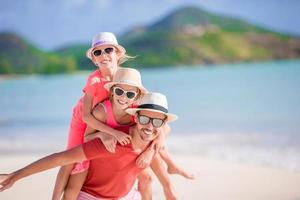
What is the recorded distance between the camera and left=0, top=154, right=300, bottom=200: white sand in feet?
16.4

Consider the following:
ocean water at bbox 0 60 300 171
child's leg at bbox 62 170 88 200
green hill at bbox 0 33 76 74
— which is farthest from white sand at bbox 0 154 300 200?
green hill at bbox 0 33 76 74

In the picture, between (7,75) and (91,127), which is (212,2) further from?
(91,127)

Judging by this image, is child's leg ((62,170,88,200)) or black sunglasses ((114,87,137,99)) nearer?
black sunglasses ((114,87,137,99))

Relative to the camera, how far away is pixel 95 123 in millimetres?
3105

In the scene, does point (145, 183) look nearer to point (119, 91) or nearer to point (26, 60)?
point (119, 91)

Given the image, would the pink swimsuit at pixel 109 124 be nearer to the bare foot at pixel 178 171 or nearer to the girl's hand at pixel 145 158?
the girl's hand at pixel 145 158

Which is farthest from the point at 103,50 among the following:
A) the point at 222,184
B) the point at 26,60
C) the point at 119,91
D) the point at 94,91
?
the point at 26,60

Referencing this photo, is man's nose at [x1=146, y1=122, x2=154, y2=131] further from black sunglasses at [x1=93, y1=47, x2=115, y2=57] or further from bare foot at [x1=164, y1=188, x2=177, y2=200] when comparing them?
black sunglasses at [x1=93, y1=47, x2=115, y2=57]

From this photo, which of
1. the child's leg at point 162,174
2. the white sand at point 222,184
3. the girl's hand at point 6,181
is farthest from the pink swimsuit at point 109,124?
the white sand at point 222,184

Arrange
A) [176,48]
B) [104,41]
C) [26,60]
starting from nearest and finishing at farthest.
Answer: [104,41]
[26,60]
[176,48]

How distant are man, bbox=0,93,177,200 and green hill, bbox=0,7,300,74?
156ft

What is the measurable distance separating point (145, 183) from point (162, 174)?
0.20 metres

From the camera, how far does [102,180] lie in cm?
315

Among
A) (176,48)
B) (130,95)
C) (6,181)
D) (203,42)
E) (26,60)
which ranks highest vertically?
(203,42)
